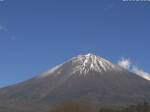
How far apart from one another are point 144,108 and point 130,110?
3.24 metres

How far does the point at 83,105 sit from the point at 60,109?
1399 centimetres

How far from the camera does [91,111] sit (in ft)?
389

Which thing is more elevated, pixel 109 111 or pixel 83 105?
pixel 83 105

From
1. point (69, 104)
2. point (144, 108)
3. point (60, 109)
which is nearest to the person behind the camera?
point (144, 108)

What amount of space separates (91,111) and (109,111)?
48.2 ft

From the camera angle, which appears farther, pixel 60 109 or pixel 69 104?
pixel 69 104

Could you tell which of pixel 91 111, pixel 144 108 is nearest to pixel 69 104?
pixel 91 111

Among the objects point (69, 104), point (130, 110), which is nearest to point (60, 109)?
point (69, 104)

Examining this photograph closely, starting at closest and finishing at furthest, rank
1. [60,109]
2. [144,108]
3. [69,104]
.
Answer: [144,108] → [60,109] → [69,104]

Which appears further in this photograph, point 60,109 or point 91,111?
point 91,111

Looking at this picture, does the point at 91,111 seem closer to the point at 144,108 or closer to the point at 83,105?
the point at 83,105

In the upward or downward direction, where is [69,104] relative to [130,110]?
upward

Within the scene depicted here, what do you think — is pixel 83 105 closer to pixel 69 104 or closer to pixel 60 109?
pixel 69 104

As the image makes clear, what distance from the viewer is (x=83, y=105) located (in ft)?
405
